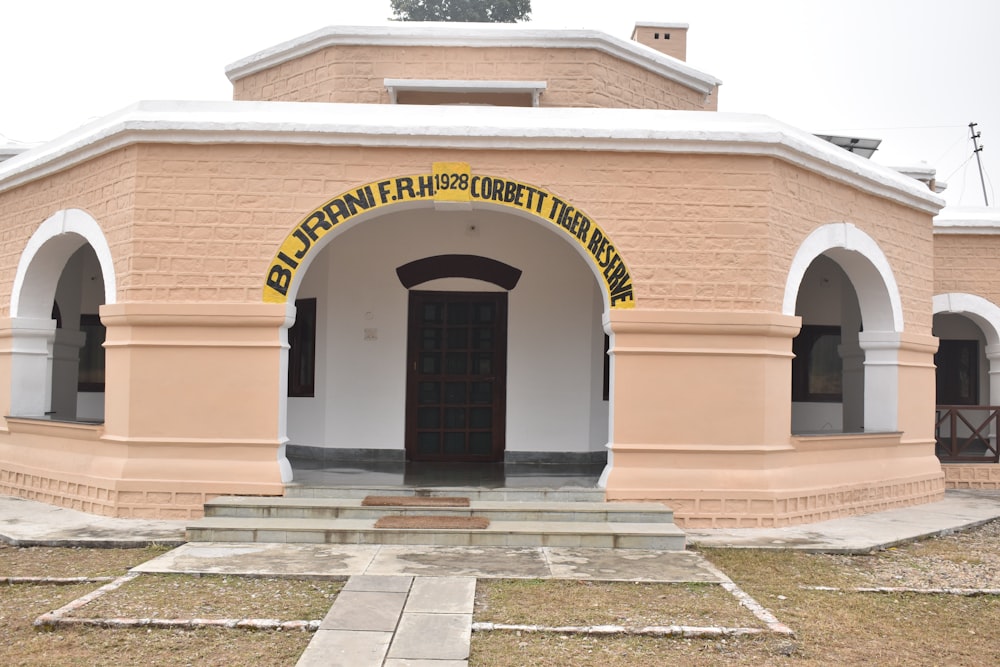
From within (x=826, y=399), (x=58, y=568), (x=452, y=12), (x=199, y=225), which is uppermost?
(x=452, y=12)

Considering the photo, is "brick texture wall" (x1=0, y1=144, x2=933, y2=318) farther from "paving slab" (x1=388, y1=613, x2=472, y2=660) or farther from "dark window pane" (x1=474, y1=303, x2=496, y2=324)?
"paving slab" (x1=388, y1=613, x2=472, y2=660)

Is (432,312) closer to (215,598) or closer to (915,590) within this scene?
(215,598)

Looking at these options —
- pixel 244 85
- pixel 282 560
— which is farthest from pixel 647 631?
pixel 244 85

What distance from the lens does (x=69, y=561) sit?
723cm

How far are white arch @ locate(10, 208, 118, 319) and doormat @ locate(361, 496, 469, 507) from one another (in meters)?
3.75

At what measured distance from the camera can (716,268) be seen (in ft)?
29.5

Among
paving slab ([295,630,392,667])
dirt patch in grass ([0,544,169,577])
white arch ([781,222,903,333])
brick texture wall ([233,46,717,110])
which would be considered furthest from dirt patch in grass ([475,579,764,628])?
brick texture wall ([233,46,717,110])

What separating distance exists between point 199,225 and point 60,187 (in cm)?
213

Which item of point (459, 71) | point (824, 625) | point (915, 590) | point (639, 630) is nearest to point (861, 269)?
point (915, 590)

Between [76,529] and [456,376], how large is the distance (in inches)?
178

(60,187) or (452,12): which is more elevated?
(452,12)

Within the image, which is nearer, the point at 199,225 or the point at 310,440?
the point at 199,225

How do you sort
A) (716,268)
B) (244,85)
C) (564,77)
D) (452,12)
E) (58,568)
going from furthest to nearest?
(452,12) < (244,85) < (564,77) < (716,268) < (58,568)

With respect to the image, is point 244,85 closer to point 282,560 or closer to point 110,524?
point 110,524
